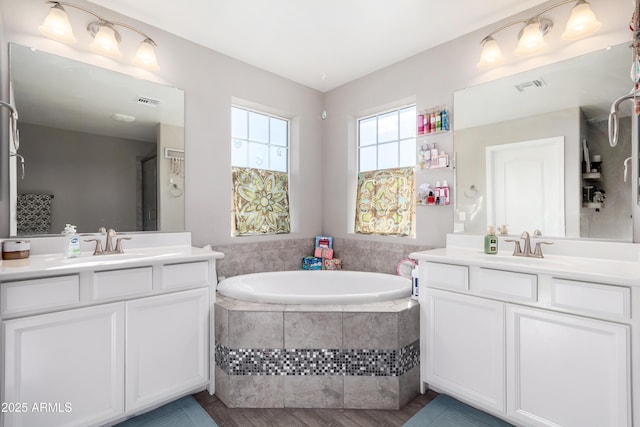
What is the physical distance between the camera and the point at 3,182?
5.91 ft

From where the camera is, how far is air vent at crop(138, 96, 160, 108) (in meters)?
2.33

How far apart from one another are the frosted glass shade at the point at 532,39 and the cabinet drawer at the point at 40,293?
2.99m

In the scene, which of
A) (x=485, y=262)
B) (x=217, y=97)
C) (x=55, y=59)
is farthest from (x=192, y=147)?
(x=485, y=262)

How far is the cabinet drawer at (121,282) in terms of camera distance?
5.30 ft

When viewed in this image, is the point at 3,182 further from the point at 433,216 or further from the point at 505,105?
the point at 505,105

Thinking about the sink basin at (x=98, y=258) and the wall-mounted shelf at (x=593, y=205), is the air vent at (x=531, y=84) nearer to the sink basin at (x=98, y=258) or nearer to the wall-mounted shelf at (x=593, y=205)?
the wall-mounted shelf at (x=593, y=205)

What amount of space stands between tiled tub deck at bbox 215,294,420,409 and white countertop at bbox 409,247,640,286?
0.48m

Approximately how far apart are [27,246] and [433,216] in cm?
275

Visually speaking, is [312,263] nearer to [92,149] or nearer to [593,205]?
[92,149]

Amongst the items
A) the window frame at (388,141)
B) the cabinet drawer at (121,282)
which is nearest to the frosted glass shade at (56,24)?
the cabinet drawer at (121,282)

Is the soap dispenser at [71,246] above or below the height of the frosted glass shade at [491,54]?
below

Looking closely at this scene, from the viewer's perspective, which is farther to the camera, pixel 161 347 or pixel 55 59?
pixel 55 59

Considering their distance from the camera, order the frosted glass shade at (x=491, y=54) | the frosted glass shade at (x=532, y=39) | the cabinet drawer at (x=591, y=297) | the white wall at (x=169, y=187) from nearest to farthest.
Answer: the cabinet drawer at (x=591, y=297), the frosted glass shade at (x=532, y=39), the frosted glass shade at (x=491, y=54), the white wall at (x=169, y=187)

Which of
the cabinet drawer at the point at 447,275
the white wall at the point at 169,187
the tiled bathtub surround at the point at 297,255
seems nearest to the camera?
the cabinet drawer at the point at 447,275
